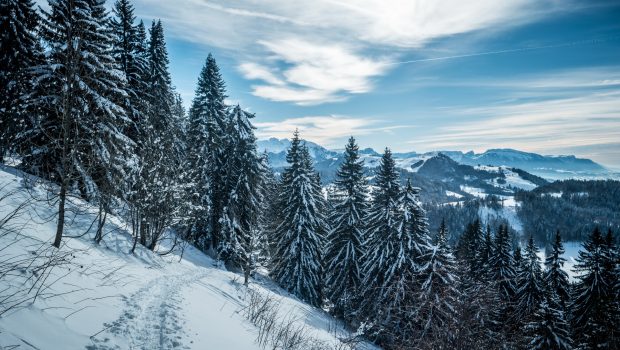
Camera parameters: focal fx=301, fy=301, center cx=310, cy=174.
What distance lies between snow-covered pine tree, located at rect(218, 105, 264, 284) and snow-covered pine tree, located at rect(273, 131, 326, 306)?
3.34m

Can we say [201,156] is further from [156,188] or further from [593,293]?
[593,293]

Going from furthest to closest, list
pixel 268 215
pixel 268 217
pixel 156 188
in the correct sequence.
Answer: pixel 268 217, pixel 268 215, pixel 156 188

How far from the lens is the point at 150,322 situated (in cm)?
716

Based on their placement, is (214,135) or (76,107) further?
(214,135)

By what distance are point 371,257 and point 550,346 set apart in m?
12.6

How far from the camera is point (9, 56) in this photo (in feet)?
60.2

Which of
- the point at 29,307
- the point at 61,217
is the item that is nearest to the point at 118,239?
the point at 61,217

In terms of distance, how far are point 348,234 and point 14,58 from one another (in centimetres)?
2736

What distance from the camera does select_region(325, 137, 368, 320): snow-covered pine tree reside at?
2834 centimetres

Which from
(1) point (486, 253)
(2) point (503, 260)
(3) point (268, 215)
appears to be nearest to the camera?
(2) point (503, 260)

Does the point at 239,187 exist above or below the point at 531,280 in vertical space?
above

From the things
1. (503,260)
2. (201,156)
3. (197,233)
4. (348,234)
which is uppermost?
(201,156)

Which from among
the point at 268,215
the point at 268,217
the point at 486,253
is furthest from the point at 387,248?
the point at 268,217

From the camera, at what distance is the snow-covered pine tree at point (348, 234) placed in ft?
93.0
